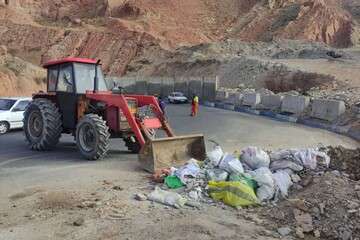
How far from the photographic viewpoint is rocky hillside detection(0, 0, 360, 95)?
70.2 meters

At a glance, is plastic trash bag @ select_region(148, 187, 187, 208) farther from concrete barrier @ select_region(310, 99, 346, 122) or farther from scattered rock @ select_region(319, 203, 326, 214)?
concrete barrier @ select_region(310, 99, 346, 122)

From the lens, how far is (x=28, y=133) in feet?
52.2

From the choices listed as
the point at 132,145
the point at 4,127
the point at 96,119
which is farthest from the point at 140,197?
the point at 4,127

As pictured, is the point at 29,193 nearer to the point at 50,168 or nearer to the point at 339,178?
the point at 50,168

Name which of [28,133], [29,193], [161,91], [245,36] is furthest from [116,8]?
A: [29,193]

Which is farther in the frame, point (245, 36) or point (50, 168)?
point (245, 36)

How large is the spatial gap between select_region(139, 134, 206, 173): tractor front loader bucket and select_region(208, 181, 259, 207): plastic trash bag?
2651 mm

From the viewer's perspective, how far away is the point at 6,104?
21.6 m

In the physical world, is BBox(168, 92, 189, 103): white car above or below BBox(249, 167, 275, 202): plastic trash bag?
below

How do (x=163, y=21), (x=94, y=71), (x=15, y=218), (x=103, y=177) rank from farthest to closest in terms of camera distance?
1. (x=163, y=21)
2. (x=94, y=71)
3. (x=103, y=177)
4. (x=15, y=218)

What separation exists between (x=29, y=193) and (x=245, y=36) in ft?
219

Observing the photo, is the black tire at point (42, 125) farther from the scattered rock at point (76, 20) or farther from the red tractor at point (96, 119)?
the scattered rock at point (76, 20)

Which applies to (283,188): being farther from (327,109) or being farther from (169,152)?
(327,109)

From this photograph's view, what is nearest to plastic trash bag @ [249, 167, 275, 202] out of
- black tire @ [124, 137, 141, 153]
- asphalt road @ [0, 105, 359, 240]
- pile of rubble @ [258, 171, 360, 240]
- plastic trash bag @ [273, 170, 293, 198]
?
plastic trash bag @ [273, 170, 293, 198]
